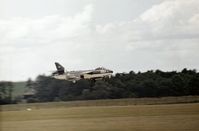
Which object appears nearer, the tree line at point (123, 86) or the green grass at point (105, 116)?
the green grass at point (105, 116)

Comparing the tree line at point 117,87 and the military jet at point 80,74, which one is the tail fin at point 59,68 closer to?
the military jet at point 80,74

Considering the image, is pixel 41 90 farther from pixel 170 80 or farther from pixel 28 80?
pixel 170 80

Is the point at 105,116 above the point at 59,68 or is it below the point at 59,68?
below

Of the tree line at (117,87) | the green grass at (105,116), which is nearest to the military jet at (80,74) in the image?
the tree line at (117,87)

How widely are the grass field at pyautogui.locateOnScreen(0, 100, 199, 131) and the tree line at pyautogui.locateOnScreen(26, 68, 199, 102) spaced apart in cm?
39

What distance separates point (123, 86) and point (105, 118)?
0.87 meters

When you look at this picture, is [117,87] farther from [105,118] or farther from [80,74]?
[80,74]

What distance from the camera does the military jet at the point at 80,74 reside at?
1198 cm

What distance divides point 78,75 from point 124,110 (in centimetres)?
177

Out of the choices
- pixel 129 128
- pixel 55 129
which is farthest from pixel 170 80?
pixel 55 129

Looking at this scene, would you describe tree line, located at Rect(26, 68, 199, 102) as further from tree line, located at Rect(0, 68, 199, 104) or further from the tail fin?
the tail fin

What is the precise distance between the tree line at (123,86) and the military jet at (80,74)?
11cm

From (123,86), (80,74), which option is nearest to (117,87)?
(123,86)

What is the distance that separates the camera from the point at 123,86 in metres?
11.6
